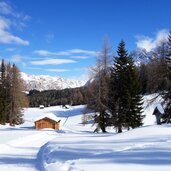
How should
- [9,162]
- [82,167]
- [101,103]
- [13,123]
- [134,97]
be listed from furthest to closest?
[13,123]
[134,97]
[101,103]
[9,162]
[82,167]

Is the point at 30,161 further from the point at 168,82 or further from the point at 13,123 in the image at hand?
the point at 13,123

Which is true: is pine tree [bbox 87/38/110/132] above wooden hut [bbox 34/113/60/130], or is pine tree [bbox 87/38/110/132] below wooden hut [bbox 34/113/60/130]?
above

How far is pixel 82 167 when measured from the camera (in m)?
11.3

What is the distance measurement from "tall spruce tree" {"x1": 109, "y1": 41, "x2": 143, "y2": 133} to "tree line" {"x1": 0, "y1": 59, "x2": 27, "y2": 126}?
32.9 metres

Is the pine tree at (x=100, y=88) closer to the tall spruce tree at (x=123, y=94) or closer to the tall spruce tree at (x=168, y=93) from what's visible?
the tall spruce tree at (x=123, y=94)

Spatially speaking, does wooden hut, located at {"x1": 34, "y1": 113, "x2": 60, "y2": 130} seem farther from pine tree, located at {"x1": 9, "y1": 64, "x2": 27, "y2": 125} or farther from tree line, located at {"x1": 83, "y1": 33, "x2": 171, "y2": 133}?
tree line, located at {"x1": 83, "y1": 33, "x2": 171, "y2": 133}

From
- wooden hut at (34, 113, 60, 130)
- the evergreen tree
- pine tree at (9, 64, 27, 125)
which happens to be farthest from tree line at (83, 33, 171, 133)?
the evergreen tree

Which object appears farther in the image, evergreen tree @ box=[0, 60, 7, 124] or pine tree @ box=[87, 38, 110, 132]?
evergreen tree @ box=[0, 60, 7, 124]

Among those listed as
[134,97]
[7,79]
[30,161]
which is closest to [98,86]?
[134,97]

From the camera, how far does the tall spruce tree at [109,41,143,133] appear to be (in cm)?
4375

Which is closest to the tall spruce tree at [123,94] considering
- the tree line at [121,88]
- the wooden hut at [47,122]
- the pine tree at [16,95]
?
the tree line at [121,88]

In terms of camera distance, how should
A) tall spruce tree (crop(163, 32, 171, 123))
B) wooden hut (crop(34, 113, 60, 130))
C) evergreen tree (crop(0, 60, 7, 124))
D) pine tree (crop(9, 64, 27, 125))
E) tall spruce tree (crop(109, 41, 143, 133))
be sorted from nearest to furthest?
tall spruce tree (crop(163, 32, 171, 123)), tall spruce tree (crop(109, 41, 143, 133)), wooden hut (crop(34, 113, 60, 130)), pine tree (crop(9, 64, 27, 125)), evergreen tree (crop(0, 60, 7, 124))

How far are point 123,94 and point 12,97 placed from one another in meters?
35.2

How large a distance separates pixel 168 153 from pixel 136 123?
31592 mm
